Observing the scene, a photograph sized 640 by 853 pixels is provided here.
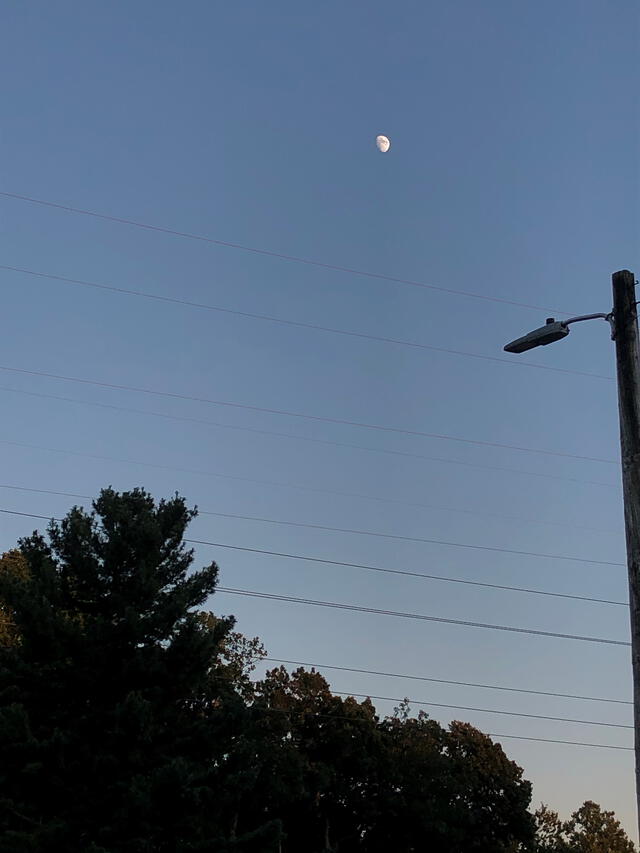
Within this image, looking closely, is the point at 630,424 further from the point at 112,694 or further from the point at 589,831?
the point at 589,831

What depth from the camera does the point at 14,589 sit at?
29.1 metres

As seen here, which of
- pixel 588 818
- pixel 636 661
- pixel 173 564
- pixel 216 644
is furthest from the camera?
pixel 588 818

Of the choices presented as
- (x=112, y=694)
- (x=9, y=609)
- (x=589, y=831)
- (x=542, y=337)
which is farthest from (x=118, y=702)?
(x=589, y=831)

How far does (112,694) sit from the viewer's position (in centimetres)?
2866

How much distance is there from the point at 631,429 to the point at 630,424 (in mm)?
46

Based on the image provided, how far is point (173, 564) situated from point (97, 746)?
21.7 ft

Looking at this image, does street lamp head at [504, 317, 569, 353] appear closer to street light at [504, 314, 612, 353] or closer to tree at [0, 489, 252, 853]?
street light at [504, 314, 612, 353]

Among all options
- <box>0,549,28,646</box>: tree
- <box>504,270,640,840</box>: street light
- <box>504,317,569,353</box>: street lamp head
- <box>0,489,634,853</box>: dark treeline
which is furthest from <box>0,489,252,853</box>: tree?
<box>504,270,640,840</box>: street light

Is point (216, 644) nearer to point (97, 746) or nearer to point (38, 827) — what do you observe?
point (97, 746)

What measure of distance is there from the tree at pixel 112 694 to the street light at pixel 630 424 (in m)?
19.9

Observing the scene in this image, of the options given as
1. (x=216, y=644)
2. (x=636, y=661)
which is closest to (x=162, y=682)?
(x=216, y=644)

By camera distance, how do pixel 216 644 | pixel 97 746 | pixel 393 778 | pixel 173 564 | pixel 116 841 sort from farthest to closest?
1. pixel 393 778
2. pixel 173 564
3. pixel 216 644
4. pixel 97 746
5. pixel 116 841

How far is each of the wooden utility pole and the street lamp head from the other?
3.69 ft

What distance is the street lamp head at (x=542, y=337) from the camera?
10.6 metres
